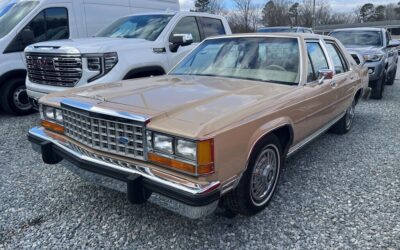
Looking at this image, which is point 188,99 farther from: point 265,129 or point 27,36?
point 27,36

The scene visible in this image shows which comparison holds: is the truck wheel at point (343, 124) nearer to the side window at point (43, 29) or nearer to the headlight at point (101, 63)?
the headlight at point (101, 63)

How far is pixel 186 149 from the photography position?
2275 mm

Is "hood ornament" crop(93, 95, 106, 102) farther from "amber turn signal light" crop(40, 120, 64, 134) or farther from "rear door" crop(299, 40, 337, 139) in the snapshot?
"rear door" crop(299, 40, 337, 139)

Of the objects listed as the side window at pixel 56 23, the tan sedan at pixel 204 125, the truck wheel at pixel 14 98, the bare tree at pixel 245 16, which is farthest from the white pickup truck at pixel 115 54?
the bare tree at pixel 245 16

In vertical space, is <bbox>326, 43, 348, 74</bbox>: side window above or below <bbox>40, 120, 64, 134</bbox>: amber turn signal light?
above

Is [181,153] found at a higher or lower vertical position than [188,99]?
lower

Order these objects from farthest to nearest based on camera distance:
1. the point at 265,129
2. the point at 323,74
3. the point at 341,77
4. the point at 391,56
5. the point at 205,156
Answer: the point at 391,56 → the point at 341,77 → the point at 323,74 → the point at 265,129 → the point at 205,156

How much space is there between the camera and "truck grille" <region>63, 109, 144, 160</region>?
2.48 m

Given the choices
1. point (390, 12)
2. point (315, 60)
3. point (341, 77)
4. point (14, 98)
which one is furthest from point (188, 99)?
point (390, 12)

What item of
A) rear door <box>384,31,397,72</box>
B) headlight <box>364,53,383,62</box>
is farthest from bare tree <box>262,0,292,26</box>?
headlight <box>364,53,383,62</box>

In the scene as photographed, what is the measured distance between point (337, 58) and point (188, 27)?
114 inches

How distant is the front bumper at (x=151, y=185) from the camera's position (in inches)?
87.5

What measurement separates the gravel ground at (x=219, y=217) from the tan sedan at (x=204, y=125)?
26cm

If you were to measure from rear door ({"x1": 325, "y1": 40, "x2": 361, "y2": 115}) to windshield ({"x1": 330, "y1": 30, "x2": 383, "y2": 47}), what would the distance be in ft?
16.3
